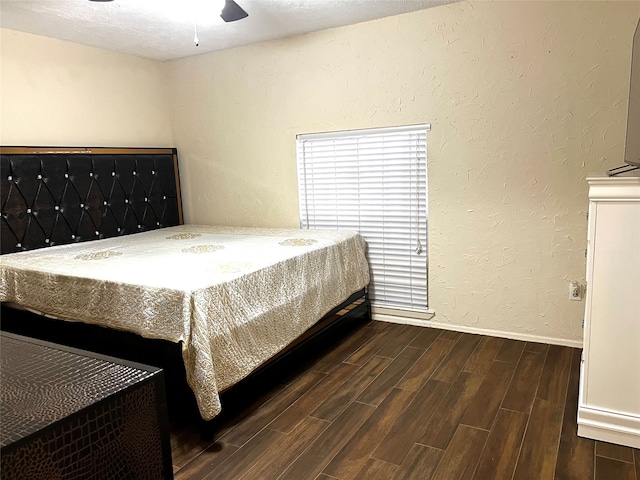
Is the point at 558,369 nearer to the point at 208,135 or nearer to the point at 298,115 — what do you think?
the point at 298,115

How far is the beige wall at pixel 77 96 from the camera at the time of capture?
10.2 ft

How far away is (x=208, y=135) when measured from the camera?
401 centimetres

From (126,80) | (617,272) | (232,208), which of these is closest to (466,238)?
(617,272)

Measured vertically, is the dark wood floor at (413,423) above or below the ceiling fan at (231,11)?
below

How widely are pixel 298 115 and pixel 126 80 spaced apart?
1.52 meters

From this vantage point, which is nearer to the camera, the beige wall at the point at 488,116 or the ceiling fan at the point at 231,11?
the ceiling fan at the point at 231,11

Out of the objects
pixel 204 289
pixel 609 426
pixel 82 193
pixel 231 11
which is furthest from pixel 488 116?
pixel 82 193

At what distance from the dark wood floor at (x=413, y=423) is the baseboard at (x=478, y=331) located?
0.19 feet

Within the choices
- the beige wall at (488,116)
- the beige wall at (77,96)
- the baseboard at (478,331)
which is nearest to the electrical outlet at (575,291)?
the beige wall at (488,116)

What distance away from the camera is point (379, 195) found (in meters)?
3.37

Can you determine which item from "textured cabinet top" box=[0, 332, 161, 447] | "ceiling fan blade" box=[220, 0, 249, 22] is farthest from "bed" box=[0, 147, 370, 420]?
"ceiling fan blade" box=[220, 0, 249, 22]

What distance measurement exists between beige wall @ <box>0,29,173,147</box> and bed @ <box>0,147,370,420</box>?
0.55ft

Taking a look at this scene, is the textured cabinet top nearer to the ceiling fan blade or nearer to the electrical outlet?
the ceiling fan blade

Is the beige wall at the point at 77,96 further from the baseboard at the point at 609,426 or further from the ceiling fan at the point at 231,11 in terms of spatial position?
the baseboard at the point at 609,426
